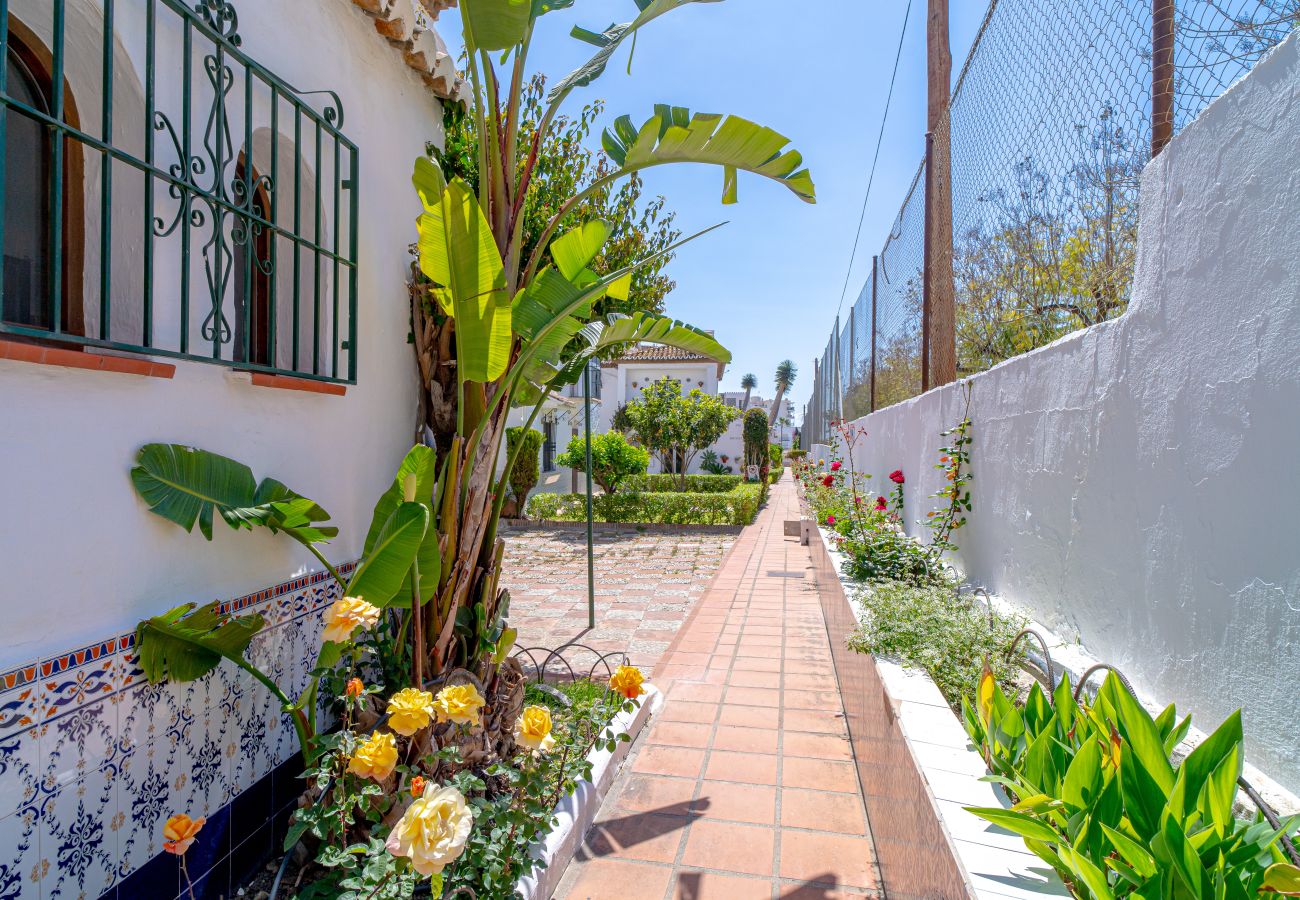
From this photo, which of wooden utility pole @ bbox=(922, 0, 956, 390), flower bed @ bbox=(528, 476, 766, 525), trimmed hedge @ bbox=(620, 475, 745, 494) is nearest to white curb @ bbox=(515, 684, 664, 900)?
wooden utility pole @ bbox=(922, 0, 956, 390)

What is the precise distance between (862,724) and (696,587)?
191 inches

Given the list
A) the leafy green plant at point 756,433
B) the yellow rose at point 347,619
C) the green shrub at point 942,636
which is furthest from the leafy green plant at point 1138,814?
the leafy green plant at point 756,433

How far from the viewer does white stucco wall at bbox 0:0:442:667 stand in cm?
176

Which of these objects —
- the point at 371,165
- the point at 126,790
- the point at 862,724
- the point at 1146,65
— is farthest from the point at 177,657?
the point at 1146,65

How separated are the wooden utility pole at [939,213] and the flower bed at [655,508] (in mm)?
8911

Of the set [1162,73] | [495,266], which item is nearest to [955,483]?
[1162,73]

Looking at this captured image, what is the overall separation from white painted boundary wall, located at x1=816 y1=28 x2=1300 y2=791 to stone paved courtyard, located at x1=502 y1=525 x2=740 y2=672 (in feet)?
10.4

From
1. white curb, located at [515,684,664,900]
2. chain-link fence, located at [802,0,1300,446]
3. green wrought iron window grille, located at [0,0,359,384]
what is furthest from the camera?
white curb, located at [515,684,664,900]

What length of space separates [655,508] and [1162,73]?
13024 millimetres

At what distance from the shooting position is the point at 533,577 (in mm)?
9188

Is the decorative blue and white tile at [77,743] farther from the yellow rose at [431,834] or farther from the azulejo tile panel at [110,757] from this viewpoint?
the yellow rose at [431,834]

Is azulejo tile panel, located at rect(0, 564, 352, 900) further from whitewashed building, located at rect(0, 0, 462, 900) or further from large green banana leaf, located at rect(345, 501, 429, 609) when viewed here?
large green banana leaf, located at rect(345, 501, 429, 609)

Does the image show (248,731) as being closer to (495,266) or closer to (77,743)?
(77,743)

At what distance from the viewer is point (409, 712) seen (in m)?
2.14
